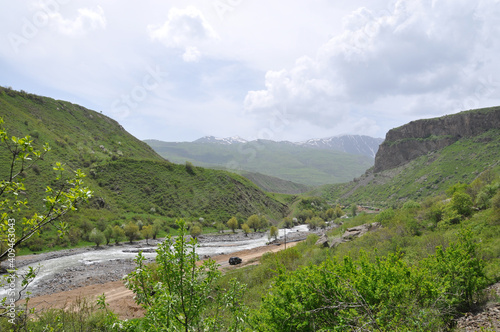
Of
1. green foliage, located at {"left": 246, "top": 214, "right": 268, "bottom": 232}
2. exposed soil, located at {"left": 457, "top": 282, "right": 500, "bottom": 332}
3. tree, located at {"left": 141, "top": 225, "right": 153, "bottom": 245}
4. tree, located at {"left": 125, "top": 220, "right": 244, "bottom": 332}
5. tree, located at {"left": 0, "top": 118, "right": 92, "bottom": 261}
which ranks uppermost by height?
tree, located at {"left": 0, "top": 118, "right": 92, "bottom": 261}

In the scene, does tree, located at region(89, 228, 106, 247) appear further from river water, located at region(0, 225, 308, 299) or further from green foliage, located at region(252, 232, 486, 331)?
green foliage, located at region(252, 232, 486, 331)

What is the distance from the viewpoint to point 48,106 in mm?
104812

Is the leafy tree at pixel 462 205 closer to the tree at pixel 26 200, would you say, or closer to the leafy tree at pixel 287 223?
the tree at pixel 26 200

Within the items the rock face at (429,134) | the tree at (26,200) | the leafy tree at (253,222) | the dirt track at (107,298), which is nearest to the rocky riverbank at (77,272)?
the dirt track at (107,298)

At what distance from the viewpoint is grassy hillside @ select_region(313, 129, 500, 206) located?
92.0 meters

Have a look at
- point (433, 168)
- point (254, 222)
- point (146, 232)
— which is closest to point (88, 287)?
point (146, 232)

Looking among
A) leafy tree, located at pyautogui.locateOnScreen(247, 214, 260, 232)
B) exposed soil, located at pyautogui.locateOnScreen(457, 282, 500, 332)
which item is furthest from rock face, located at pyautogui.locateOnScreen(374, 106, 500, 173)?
exposed soil, located at pyautogui.locateOnScreen(457, 282, 500, 332)

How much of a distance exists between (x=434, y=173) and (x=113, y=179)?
407 feet

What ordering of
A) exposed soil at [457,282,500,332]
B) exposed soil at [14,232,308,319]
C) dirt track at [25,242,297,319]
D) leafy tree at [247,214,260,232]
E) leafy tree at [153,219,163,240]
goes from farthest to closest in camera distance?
leafy tree at [247,214,260,232]
leafy tree at [153,219,163,240]
exposed soil at [14,232,308,319]
dirt track at [25,242,297,319]
exposed soil at [457,282,500,332]

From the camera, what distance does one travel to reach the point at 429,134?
142 meters

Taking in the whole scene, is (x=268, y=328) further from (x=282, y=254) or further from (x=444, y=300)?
(x=282, y=254)

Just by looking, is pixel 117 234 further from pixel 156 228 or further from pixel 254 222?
pixel 254 222

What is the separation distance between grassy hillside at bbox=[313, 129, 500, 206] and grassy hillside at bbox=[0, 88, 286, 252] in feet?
171

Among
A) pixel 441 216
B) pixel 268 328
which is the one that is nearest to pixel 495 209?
pixel 441 216
